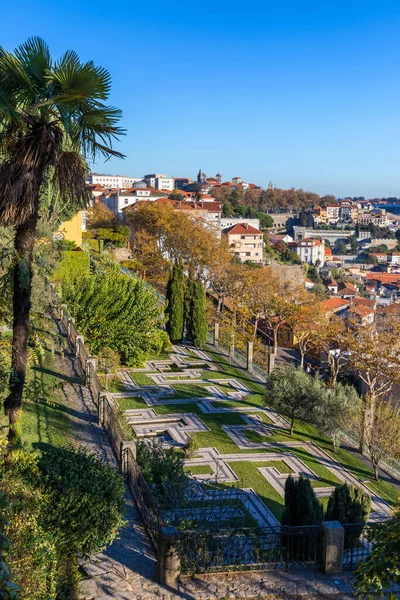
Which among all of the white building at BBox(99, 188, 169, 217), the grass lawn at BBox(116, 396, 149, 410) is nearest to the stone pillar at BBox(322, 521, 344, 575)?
the grass lawn at BBox(116, 396, 149, 410)

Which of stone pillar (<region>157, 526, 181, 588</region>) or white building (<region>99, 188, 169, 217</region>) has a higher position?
white building (<region>99, 188, 169, 217</region>)

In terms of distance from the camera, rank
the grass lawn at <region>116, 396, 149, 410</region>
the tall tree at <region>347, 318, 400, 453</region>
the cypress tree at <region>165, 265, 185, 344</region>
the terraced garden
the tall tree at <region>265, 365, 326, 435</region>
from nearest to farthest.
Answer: the terraced garden
the tall tree at <region>265, 365, 326, 435</region>
the grass lawn at <region>116, 396, 149, 410</region>
the tall tree at <region>347, 318, 400, 453</region>
the cypress tree at <region>165, 265, 185, 344</region>

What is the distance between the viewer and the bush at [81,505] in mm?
6465

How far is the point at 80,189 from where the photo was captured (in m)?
6.44

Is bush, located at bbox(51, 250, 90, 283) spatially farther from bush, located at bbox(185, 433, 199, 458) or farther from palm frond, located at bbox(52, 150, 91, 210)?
palm frond, located at bbox(52, 150, 91, 210)

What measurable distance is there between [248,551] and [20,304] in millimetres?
4511

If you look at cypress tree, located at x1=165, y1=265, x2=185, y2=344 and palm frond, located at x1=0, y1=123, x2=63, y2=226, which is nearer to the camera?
palm frond, located at x1=0, y1=123, x2=63, y2=226

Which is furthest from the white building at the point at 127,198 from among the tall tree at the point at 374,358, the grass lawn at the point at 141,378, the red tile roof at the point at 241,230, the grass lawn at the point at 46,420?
the grass lawn at the point at 46,420

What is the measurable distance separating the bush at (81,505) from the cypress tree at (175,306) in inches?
732

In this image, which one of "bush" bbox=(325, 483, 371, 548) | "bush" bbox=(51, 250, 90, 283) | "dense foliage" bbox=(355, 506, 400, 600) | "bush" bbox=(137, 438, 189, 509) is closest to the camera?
"dense foliage" bbox=(355, 506, 400, 600)

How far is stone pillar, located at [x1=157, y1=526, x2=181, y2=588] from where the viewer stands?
6.70 metres

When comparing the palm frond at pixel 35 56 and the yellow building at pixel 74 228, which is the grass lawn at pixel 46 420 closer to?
the palm frond at pixel 35 56

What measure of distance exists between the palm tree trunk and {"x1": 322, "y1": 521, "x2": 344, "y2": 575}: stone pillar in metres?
4.17

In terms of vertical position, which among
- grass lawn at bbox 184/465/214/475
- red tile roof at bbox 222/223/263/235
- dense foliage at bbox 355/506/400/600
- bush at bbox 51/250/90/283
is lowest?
grass lawn at bbox 184/465/214/475
